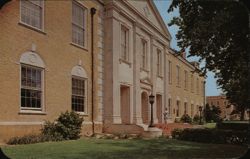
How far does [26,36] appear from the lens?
454 inches

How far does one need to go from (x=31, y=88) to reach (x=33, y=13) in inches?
102

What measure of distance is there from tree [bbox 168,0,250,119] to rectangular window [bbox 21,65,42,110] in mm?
6738

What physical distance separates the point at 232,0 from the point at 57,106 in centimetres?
913

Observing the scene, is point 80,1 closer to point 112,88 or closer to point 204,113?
point 112,88

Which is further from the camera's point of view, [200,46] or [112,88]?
[112,88]

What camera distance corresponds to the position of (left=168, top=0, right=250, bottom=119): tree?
569cm

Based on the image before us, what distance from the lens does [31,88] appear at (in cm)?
1182

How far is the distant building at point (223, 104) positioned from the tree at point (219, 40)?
34 cm

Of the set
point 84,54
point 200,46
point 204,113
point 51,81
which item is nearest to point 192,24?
point 200,46

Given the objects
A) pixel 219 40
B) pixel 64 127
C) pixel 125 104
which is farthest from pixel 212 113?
pixel 125 104

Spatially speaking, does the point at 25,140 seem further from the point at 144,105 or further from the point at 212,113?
the point at 144,105

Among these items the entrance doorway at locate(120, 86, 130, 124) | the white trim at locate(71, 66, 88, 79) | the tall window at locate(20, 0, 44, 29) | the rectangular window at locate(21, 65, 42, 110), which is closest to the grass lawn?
the rectangular window at locate(21, 65, 42, 110)

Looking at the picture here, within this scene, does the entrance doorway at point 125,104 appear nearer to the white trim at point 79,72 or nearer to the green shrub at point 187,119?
the white trim at point 79,72

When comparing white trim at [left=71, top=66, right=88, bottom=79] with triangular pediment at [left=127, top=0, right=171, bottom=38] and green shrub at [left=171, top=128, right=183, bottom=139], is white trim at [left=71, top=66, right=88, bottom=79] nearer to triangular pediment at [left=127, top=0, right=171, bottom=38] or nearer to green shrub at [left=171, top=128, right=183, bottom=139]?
triangular pediment at [left=127, top=0, right=171, bottom=38]
